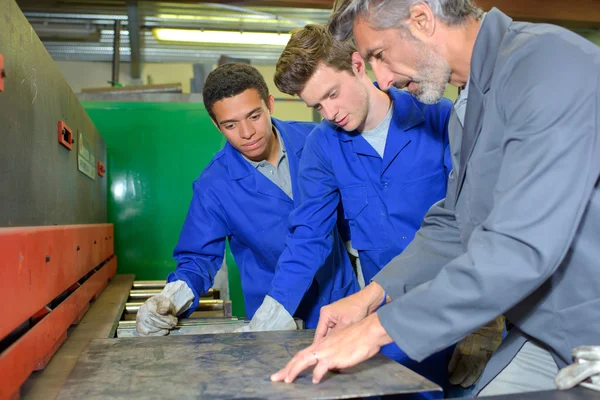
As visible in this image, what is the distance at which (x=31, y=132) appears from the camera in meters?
1.23

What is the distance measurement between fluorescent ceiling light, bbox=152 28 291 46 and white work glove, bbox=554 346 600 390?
5.09 meters

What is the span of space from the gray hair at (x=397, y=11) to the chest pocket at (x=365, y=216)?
70cm

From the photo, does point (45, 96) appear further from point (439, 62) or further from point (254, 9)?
point (254, 9)

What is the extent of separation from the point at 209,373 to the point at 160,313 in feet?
2.35

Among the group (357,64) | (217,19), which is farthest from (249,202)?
(217,19)

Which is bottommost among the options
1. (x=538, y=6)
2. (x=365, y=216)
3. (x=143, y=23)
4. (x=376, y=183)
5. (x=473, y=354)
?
(x=473, y=354)

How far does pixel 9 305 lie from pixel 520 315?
3.10ft

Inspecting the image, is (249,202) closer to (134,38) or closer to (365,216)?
(365,216)

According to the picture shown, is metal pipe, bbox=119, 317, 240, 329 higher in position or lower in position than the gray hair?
lower

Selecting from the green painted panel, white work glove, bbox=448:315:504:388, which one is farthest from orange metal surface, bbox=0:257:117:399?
the green painted panel

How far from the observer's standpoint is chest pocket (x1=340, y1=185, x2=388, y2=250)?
1768 millimetres

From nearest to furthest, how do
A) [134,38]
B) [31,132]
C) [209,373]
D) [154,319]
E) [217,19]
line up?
[209,373], [31,132], [154,319], [217,19], [134,38]

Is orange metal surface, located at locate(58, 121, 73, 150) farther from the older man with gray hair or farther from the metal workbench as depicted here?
the metal workbench

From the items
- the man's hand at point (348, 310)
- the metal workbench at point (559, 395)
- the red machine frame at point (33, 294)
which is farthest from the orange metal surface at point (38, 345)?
the metal workbench at point (559, 395)
